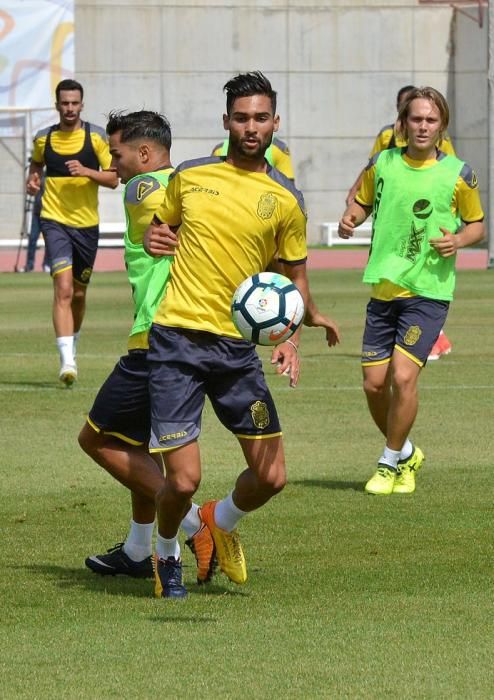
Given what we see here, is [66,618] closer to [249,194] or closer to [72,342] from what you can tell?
[249,194]

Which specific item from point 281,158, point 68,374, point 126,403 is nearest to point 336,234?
point 281,158

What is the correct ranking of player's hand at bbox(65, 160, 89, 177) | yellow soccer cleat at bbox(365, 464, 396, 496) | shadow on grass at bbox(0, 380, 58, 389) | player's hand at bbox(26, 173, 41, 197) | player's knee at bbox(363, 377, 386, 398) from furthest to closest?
player's hand at bbox(26, 173, 41, 197) → shadow on grass at bbox(0, 380, 58, 389) → player's hand at bbox(65, 160, 89, 177) → player's knee at bbox(363, 377, 386, 398) → yellow soccer cleat at bbox(365, 464, 396, 496)

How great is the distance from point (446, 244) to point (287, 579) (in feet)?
9.42

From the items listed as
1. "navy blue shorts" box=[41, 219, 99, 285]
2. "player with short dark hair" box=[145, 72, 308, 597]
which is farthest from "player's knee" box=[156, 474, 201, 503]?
"navy blue shorts" box=[41, 219, 99, 285]

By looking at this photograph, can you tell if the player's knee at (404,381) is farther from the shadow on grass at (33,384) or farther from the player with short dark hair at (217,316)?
the shadow on grass at (33,384)

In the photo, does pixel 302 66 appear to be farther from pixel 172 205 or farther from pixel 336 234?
pixel 172 205

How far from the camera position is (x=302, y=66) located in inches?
1598

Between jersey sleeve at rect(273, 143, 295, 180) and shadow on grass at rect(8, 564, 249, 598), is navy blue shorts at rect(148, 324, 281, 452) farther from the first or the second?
jersey sleeve at rect(273, 143, 295, 180)

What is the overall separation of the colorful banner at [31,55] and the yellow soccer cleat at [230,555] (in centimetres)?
3066

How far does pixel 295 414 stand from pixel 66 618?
240 inches

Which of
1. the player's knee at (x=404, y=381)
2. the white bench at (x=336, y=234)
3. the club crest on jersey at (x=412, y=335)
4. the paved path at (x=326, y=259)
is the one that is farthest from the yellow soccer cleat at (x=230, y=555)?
the white bench at (x=336, y=234)

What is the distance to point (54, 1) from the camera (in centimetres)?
3719

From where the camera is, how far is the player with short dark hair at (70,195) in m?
14.3

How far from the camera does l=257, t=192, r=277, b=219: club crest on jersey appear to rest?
6.57 m
